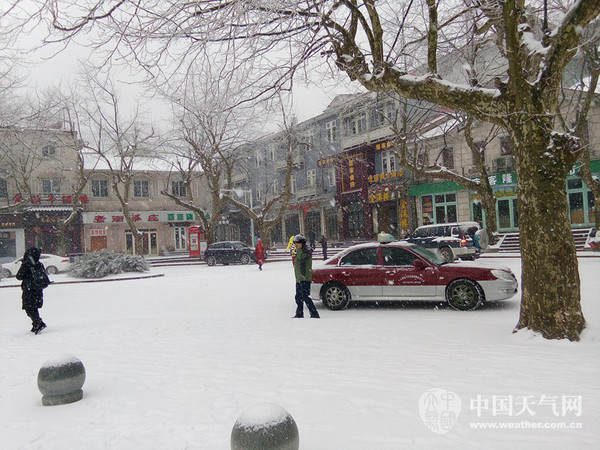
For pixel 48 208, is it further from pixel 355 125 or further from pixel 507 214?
pixel 507 214

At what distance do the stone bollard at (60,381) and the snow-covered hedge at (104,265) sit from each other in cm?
1876

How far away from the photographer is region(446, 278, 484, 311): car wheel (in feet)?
31.4

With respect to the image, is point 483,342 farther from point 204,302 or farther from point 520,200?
point 204,302

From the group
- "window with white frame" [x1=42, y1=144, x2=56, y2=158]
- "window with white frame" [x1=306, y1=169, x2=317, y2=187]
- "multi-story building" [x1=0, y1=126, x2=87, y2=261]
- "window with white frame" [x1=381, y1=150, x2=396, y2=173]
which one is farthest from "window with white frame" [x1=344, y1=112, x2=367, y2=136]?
"multi-story building" [x1=0, y1=126, x2=87, y2=261]

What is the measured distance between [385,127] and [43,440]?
3297 centimetres

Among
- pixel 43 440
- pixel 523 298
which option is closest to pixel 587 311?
pixel 523 298

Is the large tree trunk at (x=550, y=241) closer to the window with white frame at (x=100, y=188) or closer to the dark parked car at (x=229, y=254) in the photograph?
the dark parked car at (x=229, y=254)

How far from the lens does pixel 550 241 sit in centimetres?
636

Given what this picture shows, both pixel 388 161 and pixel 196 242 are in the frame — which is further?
pixel 196 242

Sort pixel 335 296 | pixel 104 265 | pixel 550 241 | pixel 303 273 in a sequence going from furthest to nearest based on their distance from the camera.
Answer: pixel 104 265, pixel 335 296, pixel 303 273, pixel 550 241

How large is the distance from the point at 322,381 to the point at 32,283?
665cm

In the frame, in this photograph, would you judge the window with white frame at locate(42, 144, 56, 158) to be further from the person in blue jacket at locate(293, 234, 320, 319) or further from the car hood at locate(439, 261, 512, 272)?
the car hood at locate(439, 261, 512, 272)

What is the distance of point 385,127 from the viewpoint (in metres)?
34.6

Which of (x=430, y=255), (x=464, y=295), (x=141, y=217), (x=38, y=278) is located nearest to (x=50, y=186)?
(x=141, y=217)
